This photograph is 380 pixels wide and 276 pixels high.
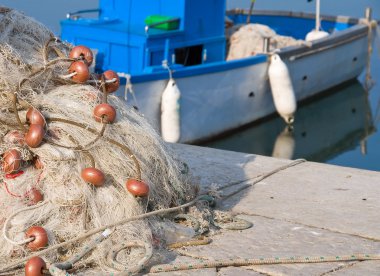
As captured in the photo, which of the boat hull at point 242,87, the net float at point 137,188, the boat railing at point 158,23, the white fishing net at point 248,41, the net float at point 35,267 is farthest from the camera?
the white fishing net at point 248,41

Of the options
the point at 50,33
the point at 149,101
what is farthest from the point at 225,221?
the point at 149,101

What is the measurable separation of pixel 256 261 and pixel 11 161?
4.51 feet

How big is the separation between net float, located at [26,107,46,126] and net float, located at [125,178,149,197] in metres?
0.57

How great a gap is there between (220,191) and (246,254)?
1.12m

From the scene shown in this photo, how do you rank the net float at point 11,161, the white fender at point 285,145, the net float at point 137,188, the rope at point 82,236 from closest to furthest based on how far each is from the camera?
the rope at point 82,236 < the net float at point 11,161 < the net float at point 137,188 < the white fender at point 285,145

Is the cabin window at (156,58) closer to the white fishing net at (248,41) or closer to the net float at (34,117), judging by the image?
the white fishing net at (248,41)

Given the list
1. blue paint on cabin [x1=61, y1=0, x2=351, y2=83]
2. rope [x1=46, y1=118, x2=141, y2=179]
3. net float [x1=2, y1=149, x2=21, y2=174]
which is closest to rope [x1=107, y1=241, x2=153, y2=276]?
rope [x1=46, y1=118, x2=141, y2=179]

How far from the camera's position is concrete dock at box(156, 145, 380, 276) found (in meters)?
4.52

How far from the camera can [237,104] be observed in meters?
16.0

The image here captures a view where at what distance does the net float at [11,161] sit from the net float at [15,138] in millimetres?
84

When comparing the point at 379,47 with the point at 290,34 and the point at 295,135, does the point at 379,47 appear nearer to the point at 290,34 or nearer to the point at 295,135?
the point at 290,34

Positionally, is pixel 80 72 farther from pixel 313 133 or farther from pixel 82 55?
pixel 313 133

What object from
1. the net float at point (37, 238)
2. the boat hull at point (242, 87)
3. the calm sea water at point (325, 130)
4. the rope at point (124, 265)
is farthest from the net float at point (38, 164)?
the calm sea water at point (325, 130)

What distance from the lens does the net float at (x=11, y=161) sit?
439cm
